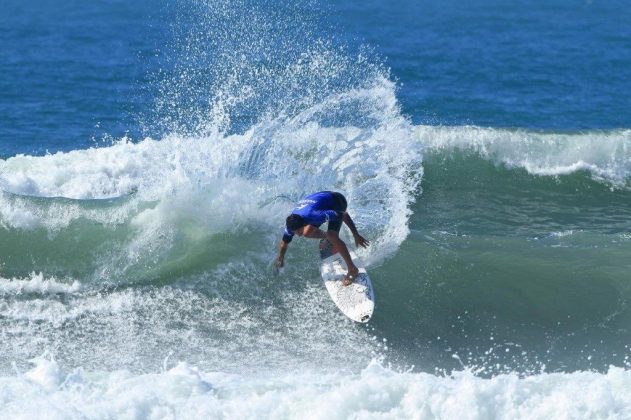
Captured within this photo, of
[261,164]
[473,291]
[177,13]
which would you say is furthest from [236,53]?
[473,291]

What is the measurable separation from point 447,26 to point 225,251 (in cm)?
1579

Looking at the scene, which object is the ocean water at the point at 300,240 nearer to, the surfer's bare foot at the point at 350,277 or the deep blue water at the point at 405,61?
the deep blue water at the point at 405,61

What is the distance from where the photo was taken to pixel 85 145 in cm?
1833

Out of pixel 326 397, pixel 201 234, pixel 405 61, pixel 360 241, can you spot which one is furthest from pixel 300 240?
pixel 405 61

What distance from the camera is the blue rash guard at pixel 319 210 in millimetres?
12062

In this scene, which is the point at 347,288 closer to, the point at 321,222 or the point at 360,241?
the point at 360,241

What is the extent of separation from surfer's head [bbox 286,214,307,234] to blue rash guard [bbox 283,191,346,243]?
1.8 inches

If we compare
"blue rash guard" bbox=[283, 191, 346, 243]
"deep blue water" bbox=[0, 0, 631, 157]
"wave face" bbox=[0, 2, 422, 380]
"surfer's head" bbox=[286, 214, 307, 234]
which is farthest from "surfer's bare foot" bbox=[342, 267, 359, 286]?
"deep blue water" bbox=[0, 0, 631, 157]

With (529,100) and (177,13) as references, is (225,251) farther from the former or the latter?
(177,13)

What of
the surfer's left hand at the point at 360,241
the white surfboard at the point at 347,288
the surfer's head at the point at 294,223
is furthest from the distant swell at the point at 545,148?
the surfer's head at the point at 294,223

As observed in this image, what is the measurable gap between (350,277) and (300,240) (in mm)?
1405

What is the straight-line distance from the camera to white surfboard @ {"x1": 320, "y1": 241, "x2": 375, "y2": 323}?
11703 mm

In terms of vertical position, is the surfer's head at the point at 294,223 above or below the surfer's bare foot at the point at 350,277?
above

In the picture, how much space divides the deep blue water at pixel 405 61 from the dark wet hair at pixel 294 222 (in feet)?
23.9
